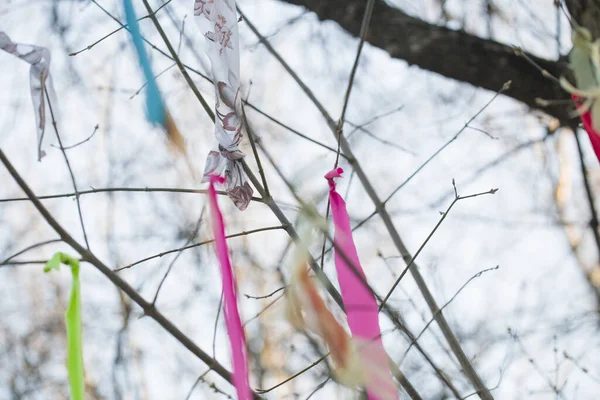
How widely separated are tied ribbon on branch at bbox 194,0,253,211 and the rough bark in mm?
857

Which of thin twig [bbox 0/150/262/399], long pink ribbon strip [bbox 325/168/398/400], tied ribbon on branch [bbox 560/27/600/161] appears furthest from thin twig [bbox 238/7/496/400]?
tied ribbon on branch [bbox 560/27/600/161]

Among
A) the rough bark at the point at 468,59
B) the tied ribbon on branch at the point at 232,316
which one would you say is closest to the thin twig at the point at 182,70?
the tied ribbon on branch at the point at 232,316

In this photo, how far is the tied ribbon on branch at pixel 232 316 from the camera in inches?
30.8

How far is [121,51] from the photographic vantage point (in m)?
2.52

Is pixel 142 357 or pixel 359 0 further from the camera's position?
pixel 142 357

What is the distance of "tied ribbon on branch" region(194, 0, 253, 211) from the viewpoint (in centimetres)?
94

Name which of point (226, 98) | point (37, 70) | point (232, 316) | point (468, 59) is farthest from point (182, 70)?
point (468, 59)

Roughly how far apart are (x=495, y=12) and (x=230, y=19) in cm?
161

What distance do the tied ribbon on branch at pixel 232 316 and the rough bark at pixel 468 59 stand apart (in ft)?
3.27

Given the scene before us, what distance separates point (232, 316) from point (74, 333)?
0.19 m

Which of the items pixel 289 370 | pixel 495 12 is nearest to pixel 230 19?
pixel 495 12

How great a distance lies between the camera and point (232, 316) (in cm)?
81

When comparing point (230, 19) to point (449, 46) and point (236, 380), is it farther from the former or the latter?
point (449, 46)

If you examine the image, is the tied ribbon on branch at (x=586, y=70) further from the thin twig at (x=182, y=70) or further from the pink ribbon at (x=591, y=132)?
the thin twig at (x=182, y=70)
